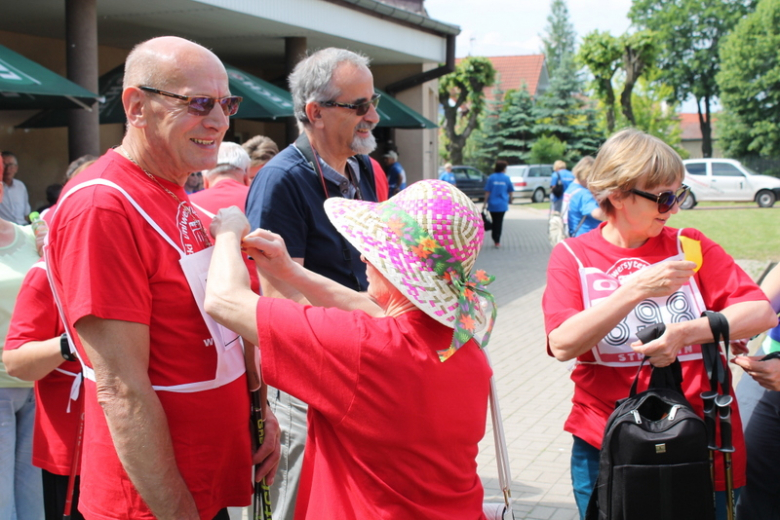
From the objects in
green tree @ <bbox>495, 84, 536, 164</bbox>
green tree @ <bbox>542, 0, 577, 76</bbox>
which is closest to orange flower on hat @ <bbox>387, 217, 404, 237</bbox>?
green tree @ <bbox>495, 84, 536, 164</bbox>

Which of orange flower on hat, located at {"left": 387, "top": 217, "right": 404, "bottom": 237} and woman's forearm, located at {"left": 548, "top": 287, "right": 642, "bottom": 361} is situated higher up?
orange flower on hat, located at {"left": 387, "top": 217, "right": 404, "bottom": 237}

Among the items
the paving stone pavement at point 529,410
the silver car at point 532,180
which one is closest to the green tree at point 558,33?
the silver car at point 532,180

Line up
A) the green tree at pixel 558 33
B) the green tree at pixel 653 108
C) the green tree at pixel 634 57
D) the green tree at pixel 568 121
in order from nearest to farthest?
1. the green tree at pixel 634 57
2. the green tree at pixel 568 121
3. the green tree at pixel 653 108
4. the green tree at pixel 558 33

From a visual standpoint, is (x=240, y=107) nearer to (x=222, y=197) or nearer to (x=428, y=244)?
(x=222, y=197)

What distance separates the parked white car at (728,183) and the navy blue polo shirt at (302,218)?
2768 centimetres

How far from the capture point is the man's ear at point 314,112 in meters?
3.07

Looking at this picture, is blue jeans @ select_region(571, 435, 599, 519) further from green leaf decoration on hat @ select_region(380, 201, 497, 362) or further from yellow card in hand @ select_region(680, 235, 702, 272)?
green leaf decoration on hat @ select_region(380, 201, 497, 362)

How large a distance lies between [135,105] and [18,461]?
187 centimetres

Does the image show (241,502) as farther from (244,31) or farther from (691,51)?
(691,51)

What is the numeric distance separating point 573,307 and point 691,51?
204 feet

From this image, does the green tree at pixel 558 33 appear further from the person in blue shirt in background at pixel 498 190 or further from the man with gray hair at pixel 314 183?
the man with gray hair at pixel 314 183

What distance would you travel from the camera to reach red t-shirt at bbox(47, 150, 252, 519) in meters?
1.77

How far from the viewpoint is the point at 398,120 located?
13.7m

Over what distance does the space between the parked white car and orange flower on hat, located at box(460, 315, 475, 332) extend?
93.6 feet
